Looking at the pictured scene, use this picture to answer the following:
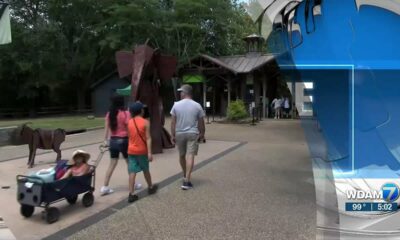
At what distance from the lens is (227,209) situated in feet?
22.1

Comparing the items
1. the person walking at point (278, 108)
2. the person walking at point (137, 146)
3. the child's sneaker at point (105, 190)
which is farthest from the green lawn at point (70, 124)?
the person walking at point (137, 146)

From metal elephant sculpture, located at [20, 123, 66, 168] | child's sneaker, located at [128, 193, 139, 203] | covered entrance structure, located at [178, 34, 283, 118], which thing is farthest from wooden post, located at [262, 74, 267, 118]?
child's sneaker, located at [128, 193, 139, 203]

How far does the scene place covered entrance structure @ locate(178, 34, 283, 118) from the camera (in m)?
29.6

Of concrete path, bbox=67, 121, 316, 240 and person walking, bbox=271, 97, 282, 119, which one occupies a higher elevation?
person walking, bbox=271, 97, 282, 119

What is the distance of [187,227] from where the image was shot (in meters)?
5.93

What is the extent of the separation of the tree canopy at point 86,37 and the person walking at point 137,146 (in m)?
24.0

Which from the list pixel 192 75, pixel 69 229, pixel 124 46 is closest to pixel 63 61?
pixel 124 46

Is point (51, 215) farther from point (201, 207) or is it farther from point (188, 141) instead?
point (188, 141)

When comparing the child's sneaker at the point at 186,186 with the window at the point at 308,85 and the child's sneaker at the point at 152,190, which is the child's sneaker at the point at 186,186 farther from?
the window at the point at 308,85

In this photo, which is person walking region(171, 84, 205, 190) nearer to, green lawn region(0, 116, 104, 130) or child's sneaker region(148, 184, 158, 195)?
child's sneaker region(148, 184, 158, 195)

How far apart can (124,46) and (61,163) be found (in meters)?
27.4

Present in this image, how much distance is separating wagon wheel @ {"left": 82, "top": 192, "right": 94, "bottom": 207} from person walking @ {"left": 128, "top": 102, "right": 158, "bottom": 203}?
21.7 inches

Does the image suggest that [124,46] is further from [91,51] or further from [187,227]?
A: [187,227]
